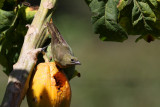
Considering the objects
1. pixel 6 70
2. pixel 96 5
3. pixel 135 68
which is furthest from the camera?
pixel 135 68

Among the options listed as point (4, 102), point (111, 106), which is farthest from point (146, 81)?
point (4, 102)

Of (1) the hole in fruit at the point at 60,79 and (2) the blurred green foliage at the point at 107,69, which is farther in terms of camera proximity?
(2) the blurred green foliage at the point at 107,69

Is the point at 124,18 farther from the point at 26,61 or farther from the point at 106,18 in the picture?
the point at 26,61

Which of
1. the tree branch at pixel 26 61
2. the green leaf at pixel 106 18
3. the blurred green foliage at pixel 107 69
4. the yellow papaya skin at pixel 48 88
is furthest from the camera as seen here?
the blurred green foliage at pixel 107 69

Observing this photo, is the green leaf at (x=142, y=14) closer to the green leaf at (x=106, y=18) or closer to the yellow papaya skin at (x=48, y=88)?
the green leaf at (x=106, y=18)

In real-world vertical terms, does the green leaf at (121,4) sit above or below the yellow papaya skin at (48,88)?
above

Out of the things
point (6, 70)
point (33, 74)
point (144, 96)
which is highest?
point (33, 74)

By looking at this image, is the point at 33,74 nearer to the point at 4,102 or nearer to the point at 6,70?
→ the point at 4,102

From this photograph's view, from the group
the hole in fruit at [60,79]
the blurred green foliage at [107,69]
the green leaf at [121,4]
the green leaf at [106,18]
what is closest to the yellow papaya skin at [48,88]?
the hole in fruit at [60,79]
